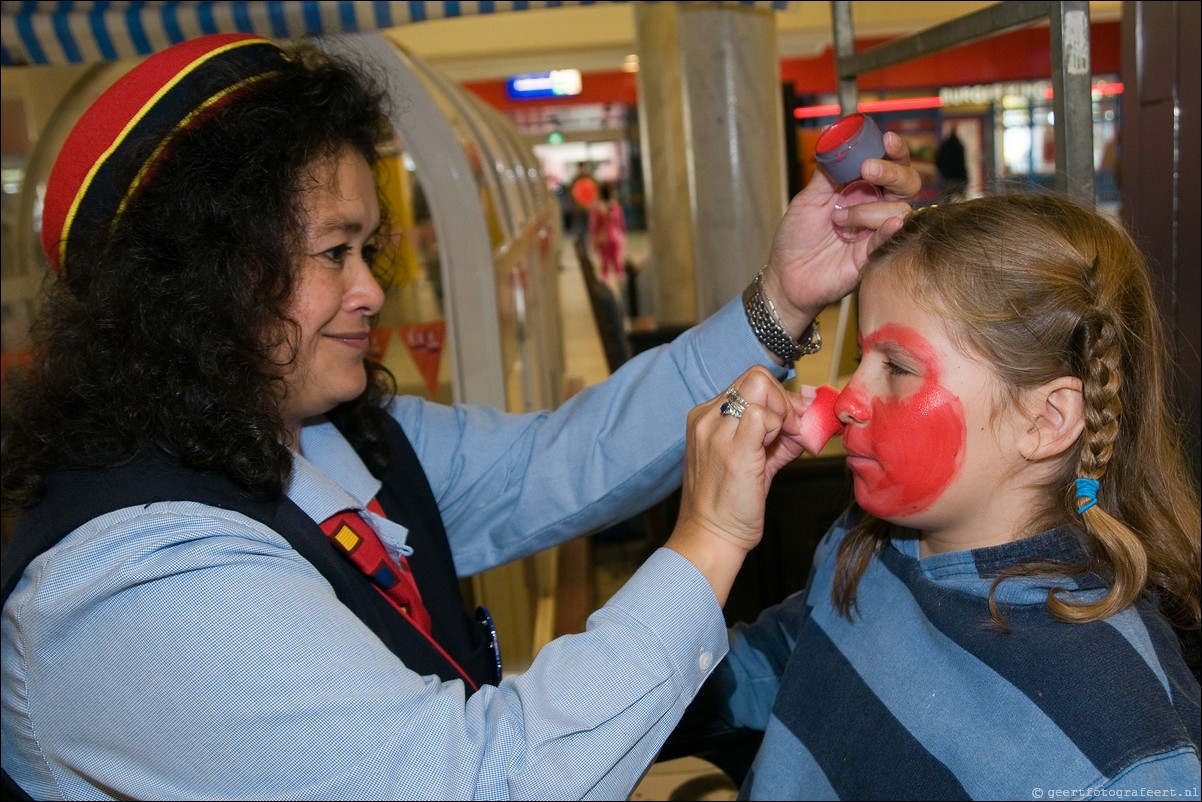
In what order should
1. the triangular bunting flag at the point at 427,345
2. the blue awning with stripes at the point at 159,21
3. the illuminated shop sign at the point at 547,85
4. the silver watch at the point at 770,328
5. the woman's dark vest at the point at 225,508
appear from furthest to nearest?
the illuminated shop sign at the point at 547,85, the triangular bunting flag at the point at 427,345, the blue awning with stripes at the point at 159,21, the silver watch at the point at 770,328, the woman's dark vest at the point at 225,508

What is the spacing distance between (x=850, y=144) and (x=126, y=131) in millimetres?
941

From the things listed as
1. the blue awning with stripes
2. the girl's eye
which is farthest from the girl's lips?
the blue awning with stripes

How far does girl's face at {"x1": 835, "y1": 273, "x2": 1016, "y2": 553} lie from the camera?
122cm

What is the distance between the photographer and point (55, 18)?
2.20 metres

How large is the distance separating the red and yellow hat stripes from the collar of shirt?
1.35ft

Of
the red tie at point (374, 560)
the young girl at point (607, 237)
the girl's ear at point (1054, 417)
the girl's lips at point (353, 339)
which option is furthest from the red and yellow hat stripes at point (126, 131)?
the young girl at point (607, 237)

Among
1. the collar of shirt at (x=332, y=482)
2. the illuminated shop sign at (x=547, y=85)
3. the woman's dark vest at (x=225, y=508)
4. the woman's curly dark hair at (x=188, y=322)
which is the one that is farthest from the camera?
the illuminated shop sign at (x=547, y=85)

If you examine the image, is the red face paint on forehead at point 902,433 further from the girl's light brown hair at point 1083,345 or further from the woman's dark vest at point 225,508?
the woman's dark vest at point 225,508

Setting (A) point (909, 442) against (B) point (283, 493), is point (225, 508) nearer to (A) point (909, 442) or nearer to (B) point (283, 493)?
(B) point (283, 493)

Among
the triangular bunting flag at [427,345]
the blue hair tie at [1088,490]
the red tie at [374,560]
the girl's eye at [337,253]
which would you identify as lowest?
the red tie at [374,560]

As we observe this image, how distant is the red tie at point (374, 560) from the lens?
4.23ft

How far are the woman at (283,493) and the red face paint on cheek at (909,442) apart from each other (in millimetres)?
115

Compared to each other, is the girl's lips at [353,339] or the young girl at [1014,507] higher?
the girl's lips at [353,339]

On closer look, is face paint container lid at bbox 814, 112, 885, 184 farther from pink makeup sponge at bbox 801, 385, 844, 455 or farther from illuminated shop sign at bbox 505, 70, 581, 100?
illuminated shop sign at bbox 505, 70, 581, 100
